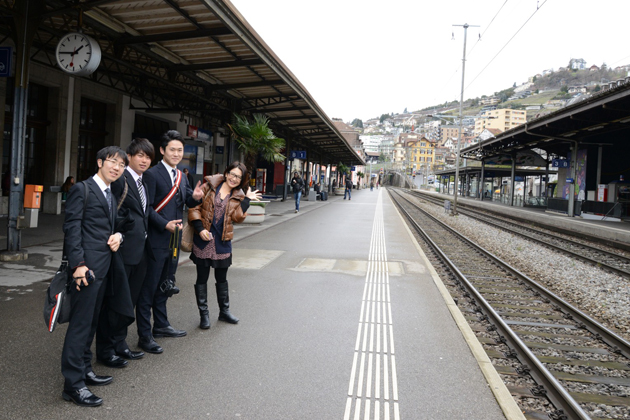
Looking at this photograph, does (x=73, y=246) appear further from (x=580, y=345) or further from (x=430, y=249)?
(x=430, y=249)

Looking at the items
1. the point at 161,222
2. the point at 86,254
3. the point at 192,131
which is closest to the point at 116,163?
the point at 86,254

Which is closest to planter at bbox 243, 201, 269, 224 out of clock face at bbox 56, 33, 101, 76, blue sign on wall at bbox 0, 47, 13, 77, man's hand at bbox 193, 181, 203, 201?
clock face at bbox 56, 33, 101, 76

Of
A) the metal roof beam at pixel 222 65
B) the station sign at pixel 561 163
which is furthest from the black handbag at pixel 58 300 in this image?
the station sign at pixel 561 163

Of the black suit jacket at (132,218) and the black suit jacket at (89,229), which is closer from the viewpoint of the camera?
the black suit jacket at (89,229)

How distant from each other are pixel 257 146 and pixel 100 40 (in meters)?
5.81

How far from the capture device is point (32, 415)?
119 inches

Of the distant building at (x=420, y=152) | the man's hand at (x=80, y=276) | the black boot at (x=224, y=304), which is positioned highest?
the distant building at (x=420, y=152)

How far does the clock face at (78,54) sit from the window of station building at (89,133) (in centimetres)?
936

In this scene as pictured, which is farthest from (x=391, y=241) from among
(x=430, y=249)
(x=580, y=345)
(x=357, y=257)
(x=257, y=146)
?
(x=580, y=345)

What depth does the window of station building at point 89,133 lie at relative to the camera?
17312 mm

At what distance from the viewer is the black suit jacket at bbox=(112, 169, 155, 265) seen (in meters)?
3.67

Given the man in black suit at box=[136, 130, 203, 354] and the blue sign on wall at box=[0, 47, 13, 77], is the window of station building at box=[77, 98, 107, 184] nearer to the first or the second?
the blue sign on wall at box=[0, 47, 13, 77]

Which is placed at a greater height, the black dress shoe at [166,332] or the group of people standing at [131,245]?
the group of people standing at [131,245]

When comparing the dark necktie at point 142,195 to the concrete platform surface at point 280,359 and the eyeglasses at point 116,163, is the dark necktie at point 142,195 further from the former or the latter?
the concrete platform surface at point 280,359
